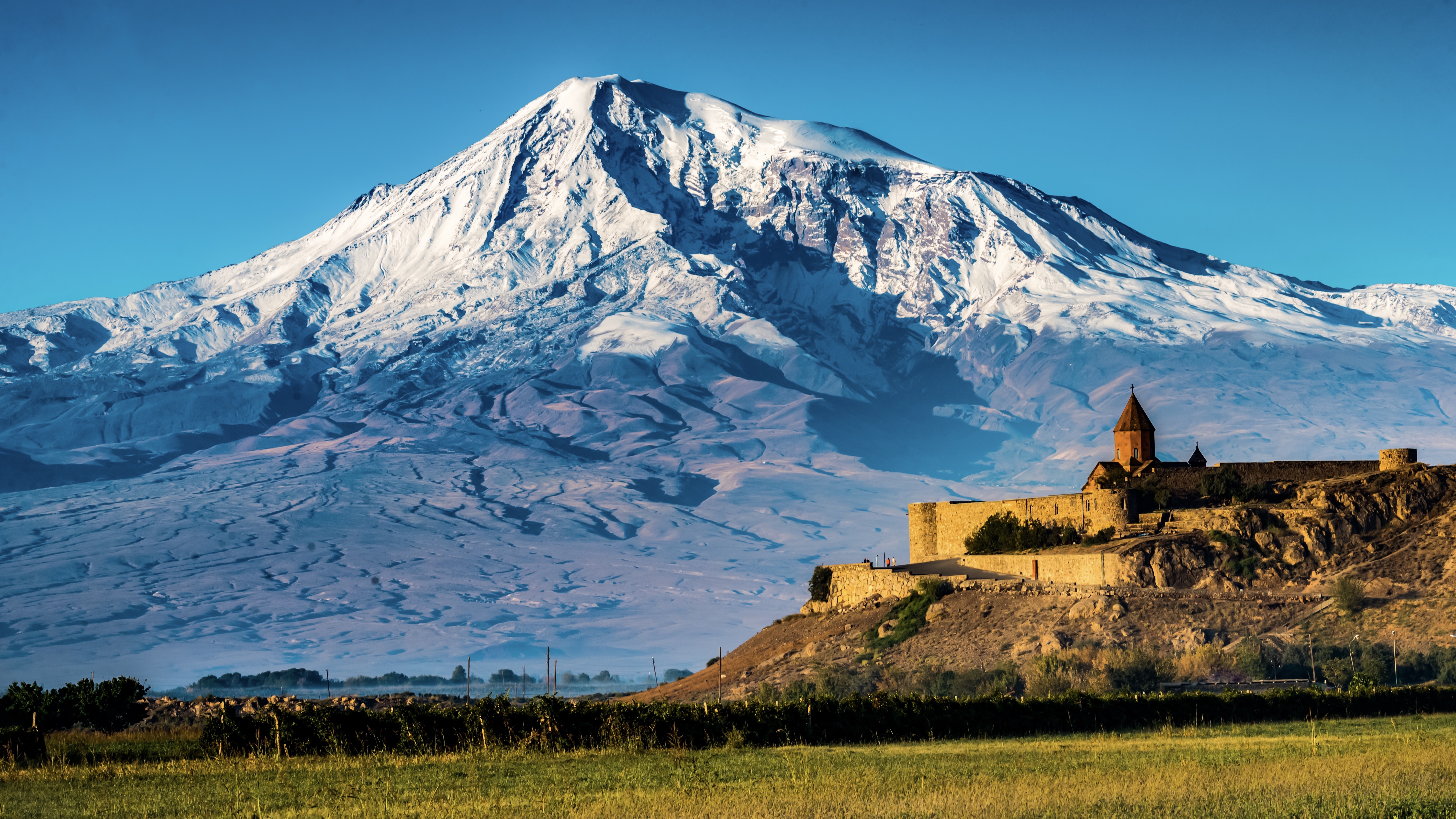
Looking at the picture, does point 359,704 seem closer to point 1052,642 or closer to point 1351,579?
point 1052,642

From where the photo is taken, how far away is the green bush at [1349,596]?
54.4 m

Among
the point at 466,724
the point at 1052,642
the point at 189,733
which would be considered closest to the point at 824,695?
the point at 466,724

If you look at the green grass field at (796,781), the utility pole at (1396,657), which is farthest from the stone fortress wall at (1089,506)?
the green grass field at (796,781)

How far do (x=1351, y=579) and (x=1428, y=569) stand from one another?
3126 millimetres

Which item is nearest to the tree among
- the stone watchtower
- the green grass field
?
the stone watchtower

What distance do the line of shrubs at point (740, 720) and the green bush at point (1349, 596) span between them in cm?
1485

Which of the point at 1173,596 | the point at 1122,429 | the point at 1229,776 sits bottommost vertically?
the point at 1229,776

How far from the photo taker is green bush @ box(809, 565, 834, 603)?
2901 inches

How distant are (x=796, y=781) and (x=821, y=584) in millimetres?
49252

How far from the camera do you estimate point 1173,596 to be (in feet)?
185

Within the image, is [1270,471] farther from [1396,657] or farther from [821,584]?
[821,584]

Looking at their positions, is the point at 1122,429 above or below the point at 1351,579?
above

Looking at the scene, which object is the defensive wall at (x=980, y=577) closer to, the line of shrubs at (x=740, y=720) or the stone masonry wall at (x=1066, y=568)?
the stone masonry wall at (x=1066, y=568)

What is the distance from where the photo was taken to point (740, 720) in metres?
34.3
